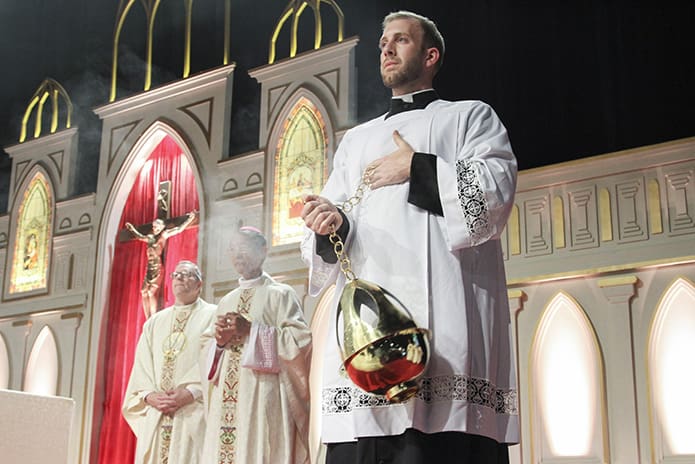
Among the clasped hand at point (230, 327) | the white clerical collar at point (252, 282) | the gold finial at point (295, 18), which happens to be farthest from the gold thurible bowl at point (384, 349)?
the gold finial at point (295, 18)

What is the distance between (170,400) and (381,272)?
4222 mm

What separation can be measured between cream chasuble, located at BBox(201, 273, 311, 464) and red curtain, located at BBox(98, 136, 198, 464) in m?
3.69

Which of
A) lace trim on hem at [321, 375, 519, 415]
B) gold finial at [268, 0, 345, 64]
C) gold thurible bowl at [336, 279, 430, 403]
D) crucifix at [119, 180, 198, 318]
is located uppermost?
gold finial at [268, 0, 345, 64]

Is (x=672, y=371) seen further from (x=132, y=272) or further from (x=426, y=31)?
(x=132, y=272)

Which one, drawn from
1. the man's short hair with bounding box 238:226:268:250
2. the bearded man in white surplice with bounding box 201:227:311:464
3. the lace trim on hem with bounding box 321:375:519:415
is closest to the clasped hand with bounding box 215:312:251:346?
the bearded man in white surplice with bounding box 201:227:311:464

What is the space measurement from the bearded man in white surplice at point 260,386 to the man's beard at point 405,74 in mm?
3038

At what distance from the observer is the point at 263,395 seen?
18.3 feet

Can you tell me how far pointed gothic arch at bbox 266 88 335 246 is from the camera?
8.51 m

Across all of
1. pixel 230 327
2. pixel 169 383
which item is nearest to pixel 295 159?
pixel 169 383

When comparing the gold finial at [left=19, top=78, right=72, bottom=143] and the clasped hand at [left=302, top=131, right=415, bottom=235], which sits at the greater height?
the gold finial at [left=19, top=78, right=72, bottom=143]

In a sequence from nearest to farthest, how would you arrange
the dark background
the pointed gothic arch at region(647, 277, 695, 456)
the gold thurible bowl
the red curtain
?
the gold thurible bowl, the pointed gothic arch at region(647, 277, 695, 456), the dark background, the red curtain

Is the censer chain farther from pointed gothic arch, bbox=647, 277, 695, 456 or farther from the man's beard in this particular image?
pointed gothic arch, bbox=647, 277, 695, 456

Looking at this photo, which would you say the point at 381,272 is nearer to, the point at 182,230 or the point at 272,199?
the point at 272,199

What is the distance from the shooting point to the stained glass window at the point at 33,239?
10.5 metres
